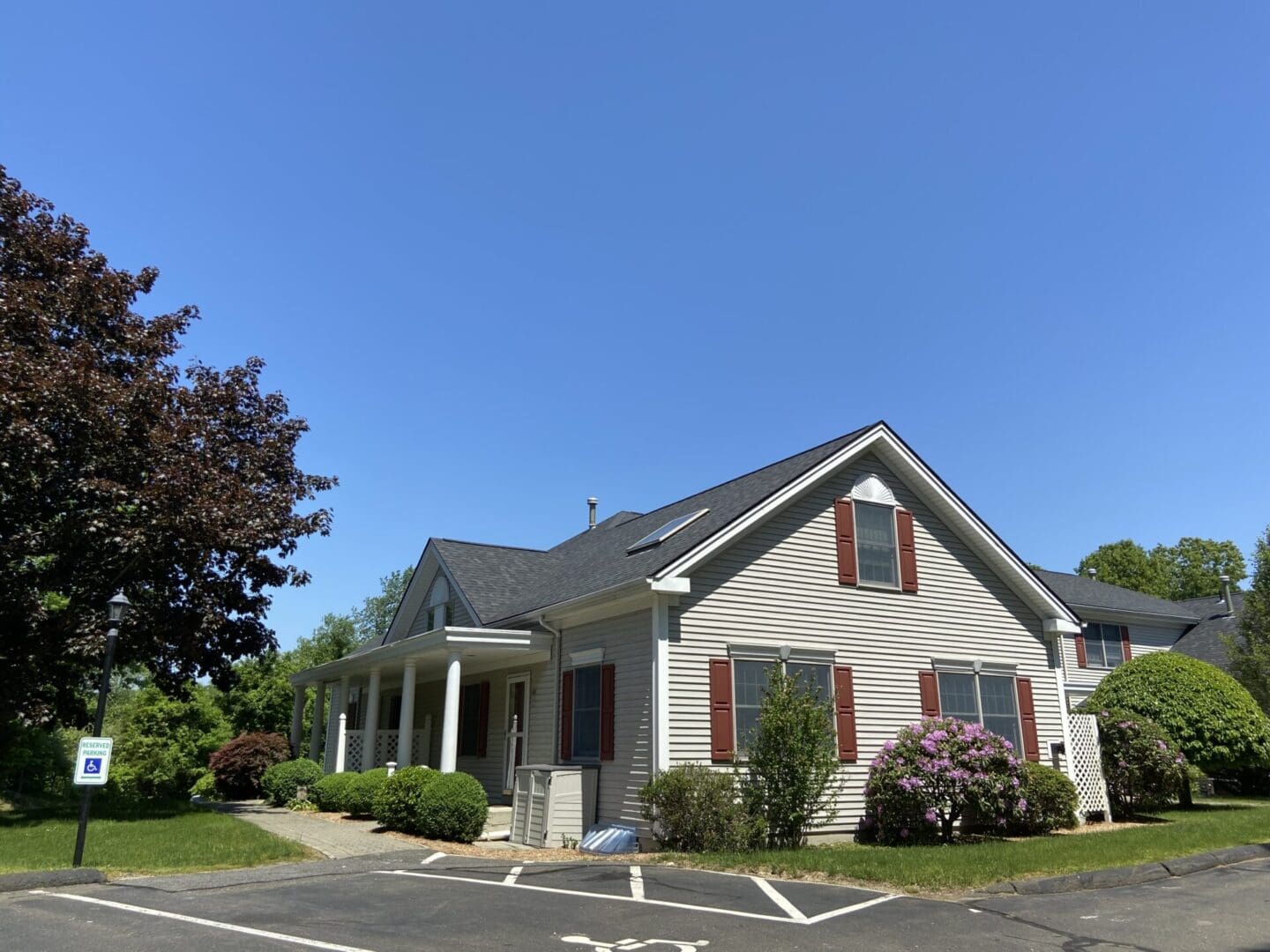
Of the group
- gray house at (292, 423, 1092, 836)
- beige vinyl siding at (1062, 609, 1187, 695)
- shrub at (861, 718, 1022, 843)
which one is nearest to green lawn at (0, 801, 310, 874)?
gray house at (292, 423, 1092, 836)

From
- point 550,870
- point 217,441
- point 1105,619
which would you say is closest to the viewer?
point 550,870

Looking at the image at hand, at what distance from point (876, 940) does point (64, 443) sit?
15969 millimetres

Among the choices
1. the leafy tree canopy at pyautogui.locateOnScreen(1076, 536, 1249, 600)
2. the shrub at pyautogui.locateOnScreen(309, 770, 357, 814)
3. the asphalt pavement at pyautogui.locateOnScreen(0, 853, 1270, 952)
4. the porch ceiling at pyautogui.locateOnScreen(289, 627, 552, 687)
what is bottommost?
the asphalt pavement at pyautogui.locateOnScreen(0, 853, 1270, 952)

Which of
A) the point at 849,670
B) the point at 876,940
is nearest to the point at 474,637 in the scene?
the point at 849,670

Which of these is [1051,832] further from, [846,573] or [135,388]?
[135,388]

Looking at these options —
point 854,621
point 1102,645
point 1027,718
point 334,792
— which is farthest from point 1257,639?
point 334,792

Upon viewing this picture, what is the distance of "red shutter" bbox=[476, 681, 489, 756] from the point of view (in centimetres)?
1838

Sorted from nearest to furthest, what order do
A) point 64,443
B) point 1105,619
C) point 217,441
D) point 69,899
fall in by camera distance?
point 69,899 → point 64,443 → point 217,441 → point 1105,619

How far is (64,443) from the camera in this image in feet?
53.0

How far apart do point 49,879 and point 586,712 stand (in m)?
7.54

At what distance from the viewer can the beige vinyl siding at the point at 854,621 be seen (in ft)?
44.1

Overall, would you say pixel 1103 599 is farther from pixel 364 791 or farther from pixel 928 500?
pixel 364 791

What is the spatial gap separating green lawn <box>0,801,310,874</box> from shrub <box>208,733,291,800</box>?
243 inches

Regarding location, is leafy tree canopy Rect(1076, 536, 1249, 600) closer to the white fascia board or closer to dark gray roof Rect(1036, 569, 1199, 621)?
dark gray roof Rect(1036, 569, 1199, 621)
